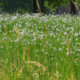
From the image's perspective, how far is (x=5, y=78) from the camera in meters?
2.57

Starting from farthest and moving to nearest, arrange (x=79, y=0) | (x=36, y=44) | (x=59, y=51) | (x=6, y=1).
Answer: (x=6, y=1) < (x=79, y=0) < (x=36, y=44) < (x=59, y=51)

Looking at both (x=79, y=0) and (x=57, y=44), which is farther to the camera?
(x=79, y=0)

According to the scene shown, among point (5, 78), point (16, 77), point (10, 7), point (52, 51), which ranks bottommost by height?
point (10, 7)

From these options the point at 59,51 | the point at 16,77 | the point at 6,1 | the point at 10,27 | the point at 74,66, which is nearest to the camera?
the point at 16,77

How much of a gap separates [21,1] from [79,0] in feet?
76.4

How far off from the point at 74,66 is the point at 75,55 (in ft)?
2.43

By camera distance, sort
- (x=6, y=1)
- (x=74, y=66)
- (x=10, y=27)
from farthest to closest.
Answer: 1. (x=6, y=1)
2. (x=10, y=27)
3. (x=74, y=66)

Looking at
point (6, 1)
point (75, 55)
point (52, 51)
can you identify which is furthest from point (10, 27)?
point (6, 1)

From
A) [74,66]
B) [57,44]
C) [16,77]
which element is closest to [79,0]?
[57,44]

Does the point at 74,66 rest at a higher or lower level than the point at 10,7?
higher

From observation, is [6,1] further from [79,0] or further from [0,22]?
[0,22]

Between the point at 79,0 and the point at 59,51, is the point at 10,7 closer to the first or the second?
the point at 79,0

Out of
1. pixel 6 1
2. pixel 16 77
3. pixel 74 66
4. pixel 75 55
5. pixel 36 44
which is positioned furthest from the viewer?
pixel 6 1

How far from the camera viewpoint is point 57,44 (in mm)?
6805
